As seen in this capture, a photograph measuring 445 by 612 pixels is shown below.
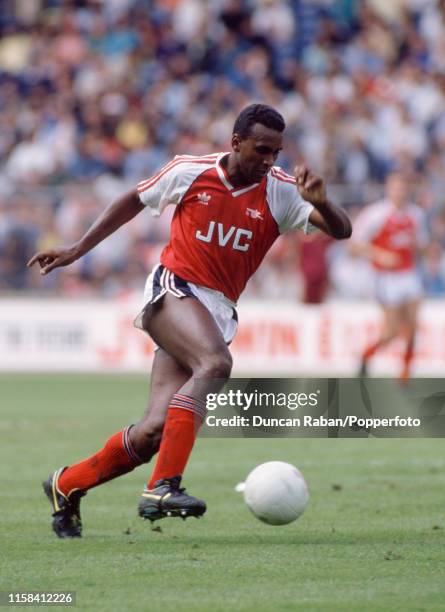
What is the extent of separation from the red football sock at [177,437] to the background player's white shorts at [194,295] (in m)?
0.54

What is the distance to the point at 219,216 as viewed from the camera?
717cm

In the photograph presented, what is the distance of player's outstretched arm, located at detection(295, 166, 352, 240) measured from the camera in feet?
21.6

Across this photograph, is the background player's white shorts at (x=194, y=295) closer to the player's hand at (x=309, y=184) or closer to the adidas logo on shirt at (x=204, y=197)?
the adidas logo on shirt at (x=204, y=197)

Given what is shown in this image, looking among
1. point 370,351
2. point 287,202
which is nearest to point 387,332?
point 370,351

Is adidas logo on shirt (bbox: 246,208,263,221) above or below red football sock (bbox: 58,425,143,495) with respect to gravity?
above

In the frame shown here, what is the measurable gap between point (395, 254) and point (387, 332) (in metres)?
0.97

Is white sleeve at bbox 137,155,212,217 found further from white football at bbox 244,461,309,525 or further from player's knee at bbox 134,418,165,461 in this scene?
white football at bbox 244,461,309,525

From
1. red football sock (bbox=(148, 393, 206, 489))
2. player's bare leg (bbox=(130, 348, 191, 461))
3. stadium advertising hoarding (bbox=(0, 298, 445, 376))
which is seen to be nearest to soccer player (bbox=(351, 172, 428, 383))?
stadium advertising hoarding (bbox=(0, 298, 445, 376))

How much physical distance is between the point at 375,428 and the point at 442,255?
41.9 feet

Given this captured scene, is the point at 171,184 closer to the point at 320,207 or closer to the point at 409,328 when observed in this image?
Answer: the point at 320,207

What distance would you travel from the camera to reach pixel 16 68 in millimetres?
25594

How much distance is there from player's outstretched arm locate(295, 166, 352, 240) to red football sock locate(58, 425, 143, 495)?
1433 mm

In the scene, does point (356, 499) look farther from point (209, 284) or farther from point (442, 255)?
point (442, 255)

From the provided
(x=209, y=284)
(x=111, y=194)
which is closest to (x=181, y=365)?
(x=209, y=284)
